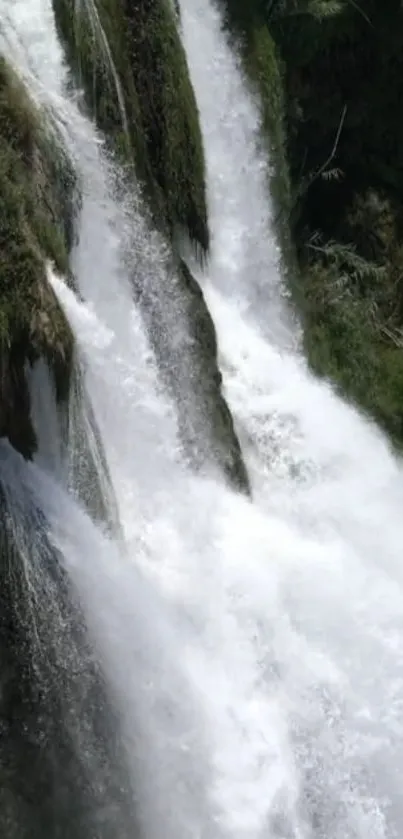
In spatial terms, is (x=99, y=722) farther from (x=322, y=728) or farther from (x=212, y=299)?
(x=212, y=299)

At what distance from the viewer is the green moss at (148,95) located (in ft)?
25.0

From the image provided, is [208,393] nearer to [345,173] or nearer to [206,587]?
[206,587]

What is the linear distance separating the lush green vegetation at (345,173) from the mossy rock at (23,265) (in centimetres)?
355

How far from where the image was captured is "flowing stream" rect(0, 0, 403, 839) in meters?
6.75

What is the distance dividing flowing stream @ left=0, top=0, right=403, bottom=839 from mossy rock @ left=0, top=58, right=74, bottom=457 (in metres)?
0.14

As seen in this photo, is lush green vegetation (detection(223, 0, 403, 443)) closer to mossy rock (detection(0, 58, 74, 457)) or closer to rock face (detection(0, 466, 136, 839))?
mossy rock (detection(0, 58, 74, 457))

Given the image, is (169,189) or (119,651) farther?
(169,189)

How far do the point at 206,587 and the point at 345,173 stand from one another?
5569 millimetres

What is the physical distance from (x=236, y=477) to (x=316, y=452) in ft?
3.85

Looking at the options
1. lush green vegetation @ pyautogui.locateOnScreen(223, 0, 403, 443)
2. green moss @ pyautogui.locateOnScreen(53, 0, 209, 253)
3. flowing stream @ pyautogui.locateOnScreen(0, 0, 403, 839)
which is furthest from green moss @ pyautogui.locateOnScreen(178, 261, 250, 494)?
lush green vegetation @ pyautogui.locateOnScreen(223, 0, 403, 443)

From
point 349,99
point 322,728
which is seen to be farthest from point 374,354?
point 322,728

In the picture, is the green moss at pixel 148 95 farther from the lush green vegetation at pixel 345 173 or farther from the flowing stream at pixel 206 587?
the lush green vegetation at pixel 345 173

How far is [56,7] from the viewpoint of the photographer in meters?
7.55

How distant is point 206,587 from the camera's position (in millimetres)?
7453
